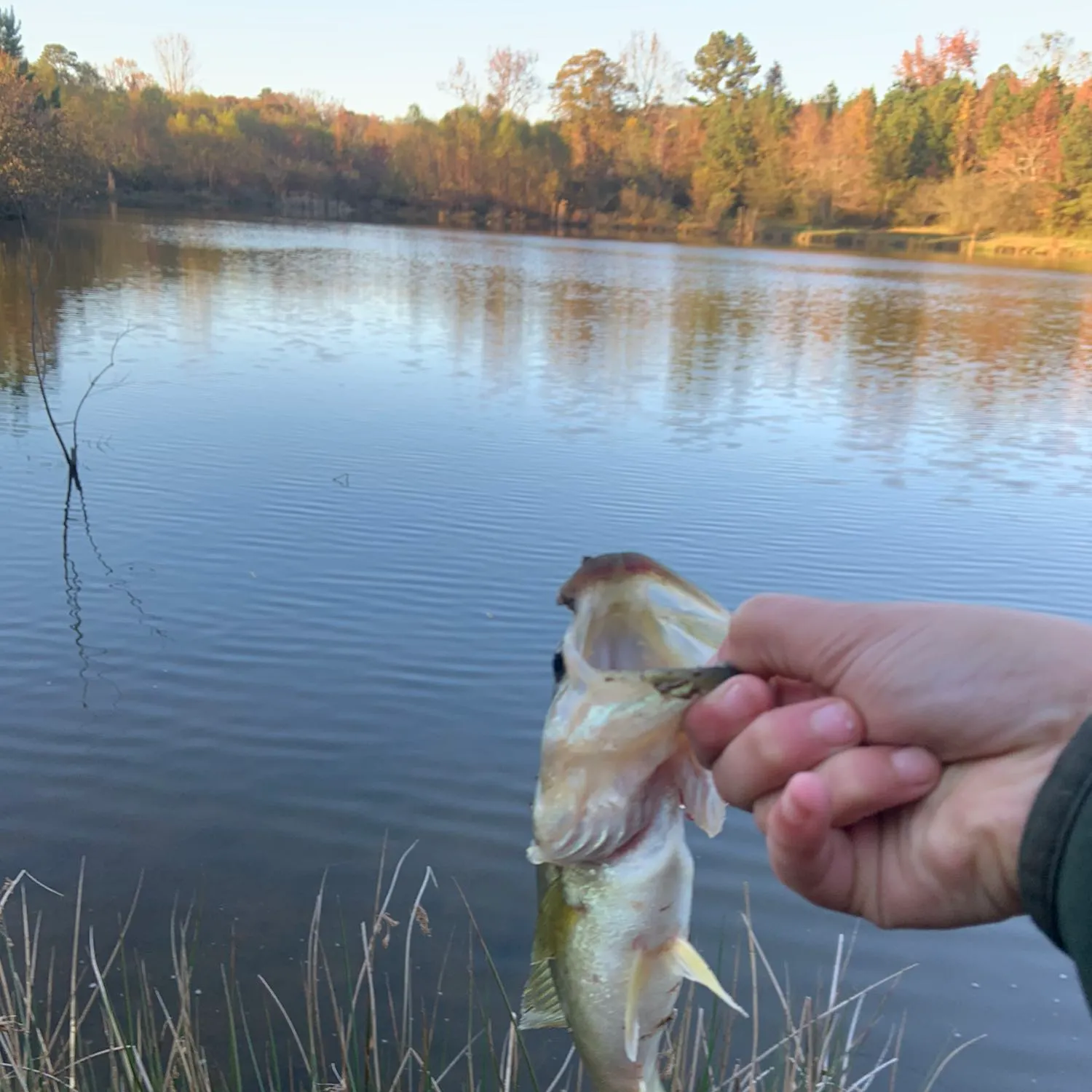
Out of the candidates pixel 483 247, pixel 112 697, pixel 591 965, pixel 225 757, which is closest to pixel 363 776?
pixel 225 757

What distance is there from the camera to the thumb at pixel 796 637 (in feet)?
5.11

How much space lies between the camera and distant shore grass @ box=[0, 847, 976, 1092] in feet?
9.72

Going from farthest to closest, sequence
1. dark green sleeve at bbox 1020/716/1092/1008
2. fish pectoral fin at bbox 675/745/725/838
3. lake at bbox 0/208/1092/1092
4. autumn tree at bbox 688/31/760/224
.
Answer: autumn tree at bbox 688/31/760/224 < lake at bbox 0/208/1092/1092 < fish pectoral fin at bbox 675/745/725/838 < dark green sleeve at bbox 1020/716/1092/1008

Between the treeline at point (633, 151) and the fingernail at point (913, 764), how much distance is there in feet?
260

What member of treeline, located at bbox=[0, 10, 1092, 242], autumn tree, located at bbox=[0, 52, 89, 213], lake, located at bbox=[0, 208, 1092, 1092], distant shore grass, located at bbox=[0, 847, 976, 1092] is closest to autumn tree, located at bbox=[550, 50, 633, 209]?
treeline, located at bbox=[0, 10, 1092, 242]

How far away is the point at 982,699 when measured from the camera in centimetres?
154

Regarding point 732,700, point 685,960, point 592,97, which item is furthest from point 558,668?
point 592,97

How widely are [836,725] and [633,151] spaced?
10787cm

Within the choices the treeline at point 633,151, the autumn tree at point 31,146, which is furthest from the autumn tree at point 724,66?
the autumn tree at point 31,146

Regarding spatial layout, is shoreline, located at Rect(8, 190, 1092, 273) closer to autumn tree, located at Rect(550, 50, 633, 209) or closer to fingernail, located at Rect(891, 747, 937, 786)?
autumn tree, located at Rect(550, 50, 633, 209)

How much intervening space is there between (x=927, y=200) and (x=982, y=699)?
9764 centimetres

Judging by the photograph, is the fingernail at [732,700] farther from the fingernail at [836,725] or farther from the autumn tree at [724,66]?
the autumn tree at [724,66]

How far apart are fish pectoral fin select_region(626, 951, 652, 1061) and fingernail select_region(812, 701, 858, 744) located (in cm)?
45

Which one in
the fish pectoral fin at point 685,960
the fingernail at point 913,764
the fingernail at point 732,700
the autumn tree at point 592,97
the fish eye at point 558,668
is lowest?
the fish pectoral fin at point 685,960
